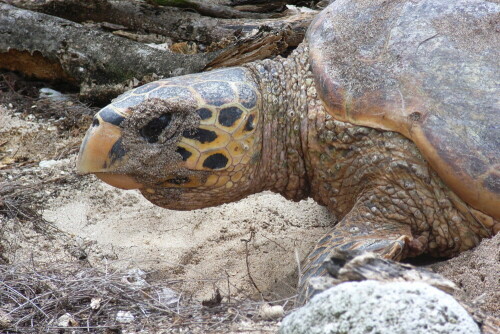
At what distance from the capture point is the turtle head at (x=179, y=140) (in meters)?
2.78

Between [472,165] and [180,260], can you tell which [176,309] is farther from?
[472,165]

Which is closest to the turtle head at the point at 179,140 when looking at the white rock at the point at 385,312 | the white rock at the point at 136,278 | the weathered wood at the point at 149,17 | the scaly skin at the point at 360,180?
the scaly skin at the point at 360,180

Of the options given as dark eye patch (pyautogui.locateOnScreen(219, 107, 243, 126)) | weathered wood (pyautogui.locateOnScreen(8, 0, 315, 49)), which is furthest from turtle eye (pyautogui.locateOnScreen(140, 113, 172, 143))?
weathered wood (pyautogui.locateOnScreen(8, 0, 315, 49))

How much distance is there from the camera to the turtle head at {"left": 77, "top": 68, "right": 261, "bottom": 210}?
109 inches

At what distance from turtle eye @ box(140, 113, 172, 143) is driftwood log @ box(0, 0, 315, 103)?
1573 millimetres

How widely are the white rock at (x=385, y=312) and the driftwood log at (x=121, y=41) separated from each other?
2957mm

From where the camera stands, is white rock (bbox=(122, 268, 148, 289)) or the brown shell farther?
white rock (bbox=(122, 268, 148, 289))

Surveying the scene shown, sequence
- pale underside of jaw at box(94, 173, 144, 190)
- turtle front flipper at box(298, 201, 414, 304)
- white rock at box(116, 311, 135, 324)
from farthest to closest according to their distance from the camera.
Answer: pale underside of jaw at box(94, 173, 144, 190) < turtle front flipper at box(298, 201, 414, 304) < white rock at box(116, 311, 135, 324)

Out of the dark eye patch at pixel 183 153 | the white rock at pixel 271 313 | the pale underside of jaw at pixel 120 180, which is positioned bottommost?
the white rock at pixel 271 313

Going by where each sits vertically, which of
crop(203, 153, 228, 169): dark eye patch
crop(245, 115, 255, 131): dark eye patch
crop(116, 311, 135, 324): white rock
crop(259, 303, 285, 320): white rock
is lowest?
crop(116, 311, 135, 324): white rock

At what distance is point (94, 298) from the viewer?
Result: 2.51 metres

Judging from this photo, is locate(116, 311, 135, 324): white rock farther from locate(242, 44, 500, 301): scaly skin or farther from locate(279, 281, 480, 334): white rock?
locate(279, 281, 480, 334): white rock

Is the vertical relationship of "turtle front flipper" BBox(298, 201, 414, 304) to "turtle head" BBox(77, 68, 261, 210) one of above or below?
below

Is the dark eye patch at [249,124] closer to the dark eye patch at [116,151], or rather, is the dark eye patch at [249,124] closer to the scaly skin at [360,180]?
the scaly skin at [360,180]
